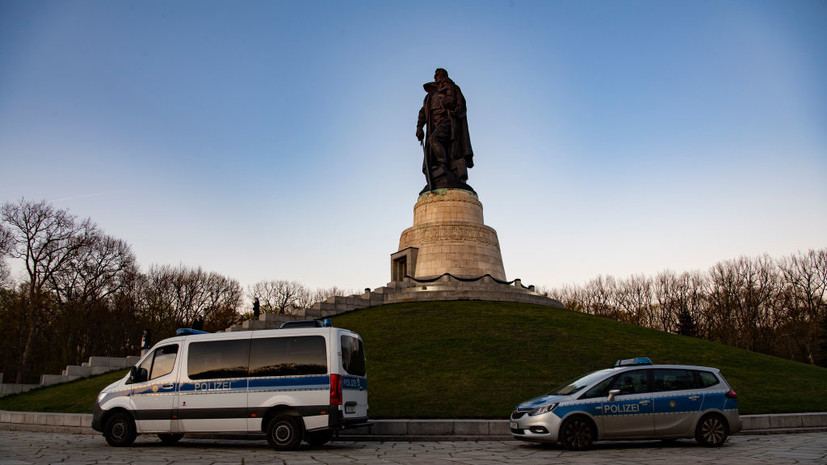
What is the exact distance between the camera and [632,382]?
12.2 metres

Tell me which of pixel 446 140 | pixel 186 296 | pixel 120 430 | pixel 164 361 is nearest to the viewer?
pixel 120 430

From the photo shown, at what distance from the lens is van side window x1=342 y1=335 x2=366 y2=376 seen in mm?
12305

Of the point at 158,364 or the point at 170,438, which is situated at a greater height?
the point at 158,364

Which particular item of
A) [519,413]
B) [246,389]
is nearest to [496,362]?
[519,413]

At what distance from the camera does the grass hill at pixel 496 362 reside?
16047 mm

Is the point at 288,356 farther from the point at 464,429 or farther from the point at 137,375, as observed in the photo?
the point at 464,429

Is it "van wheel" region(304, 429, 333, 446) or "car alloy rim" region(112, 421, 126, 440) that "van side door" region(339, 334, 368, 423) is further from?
"car alloy rim" region(112, 421, 126, 440)

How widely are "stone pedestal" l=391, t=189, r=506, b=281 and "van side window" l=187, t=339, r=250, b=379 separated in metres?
22.1

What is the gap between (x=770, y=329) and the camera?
1992 inches

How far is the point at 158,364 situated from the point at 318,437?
12.7 ft

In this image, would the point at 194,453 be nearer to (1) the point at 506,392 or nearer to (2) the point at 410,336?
(1) the point at 506,392

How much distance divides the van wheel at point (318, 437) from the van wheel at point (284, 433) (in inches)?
10.0

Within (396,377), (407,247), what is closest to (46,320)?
(407,247)

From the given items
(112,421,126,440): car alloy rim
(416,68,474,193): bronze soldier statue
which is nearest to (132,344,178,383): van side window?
(112,421,126,440): car alloy rim
